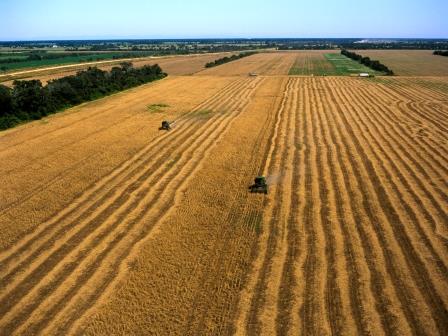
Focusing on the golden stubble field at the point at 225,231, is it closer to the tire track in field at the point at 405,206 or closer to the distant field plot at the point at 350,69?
the tire track in field at the point at 405,206

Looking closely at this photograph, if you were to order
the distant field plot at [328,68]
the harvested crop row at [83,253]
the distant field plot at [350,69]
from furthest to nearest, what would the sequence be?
the distant field plot at [350,69] < the distant field plot at [328,68] < the harvested crop row at [83,253]

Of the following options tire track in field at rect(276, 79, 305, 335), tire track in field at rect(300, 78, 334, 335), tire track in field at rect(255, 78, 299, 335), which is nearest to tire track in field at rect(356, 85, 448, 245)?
tire track in field at rect(300, 78, 334, 335)

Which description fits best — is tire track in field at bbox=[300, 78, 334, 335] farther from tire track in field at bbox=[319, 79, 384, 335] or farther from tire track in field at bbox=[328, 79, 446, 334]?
tire track in field at bbox=[328, 79, 446, 334]

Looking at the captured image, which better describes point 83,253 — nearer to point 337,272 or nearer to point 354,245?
point 337,272

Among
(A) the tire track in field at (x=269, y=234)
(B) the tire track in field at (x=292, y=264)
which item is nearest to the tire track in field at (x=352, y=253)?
(B) the tire track in field at (x=292, y=264)

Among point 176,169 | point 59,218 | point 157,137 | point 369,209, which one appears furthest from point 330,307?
point 157,137

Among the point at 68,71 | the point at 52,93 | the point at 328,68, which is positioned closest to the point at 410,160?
the point at 52,93

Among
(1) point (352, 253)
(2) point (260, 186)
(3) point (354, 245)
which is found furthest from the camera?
(2) point (260, 186)

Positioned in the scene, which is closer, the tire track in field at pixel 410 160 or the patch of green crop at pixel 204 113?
the tire track in field at pixel 410 160
